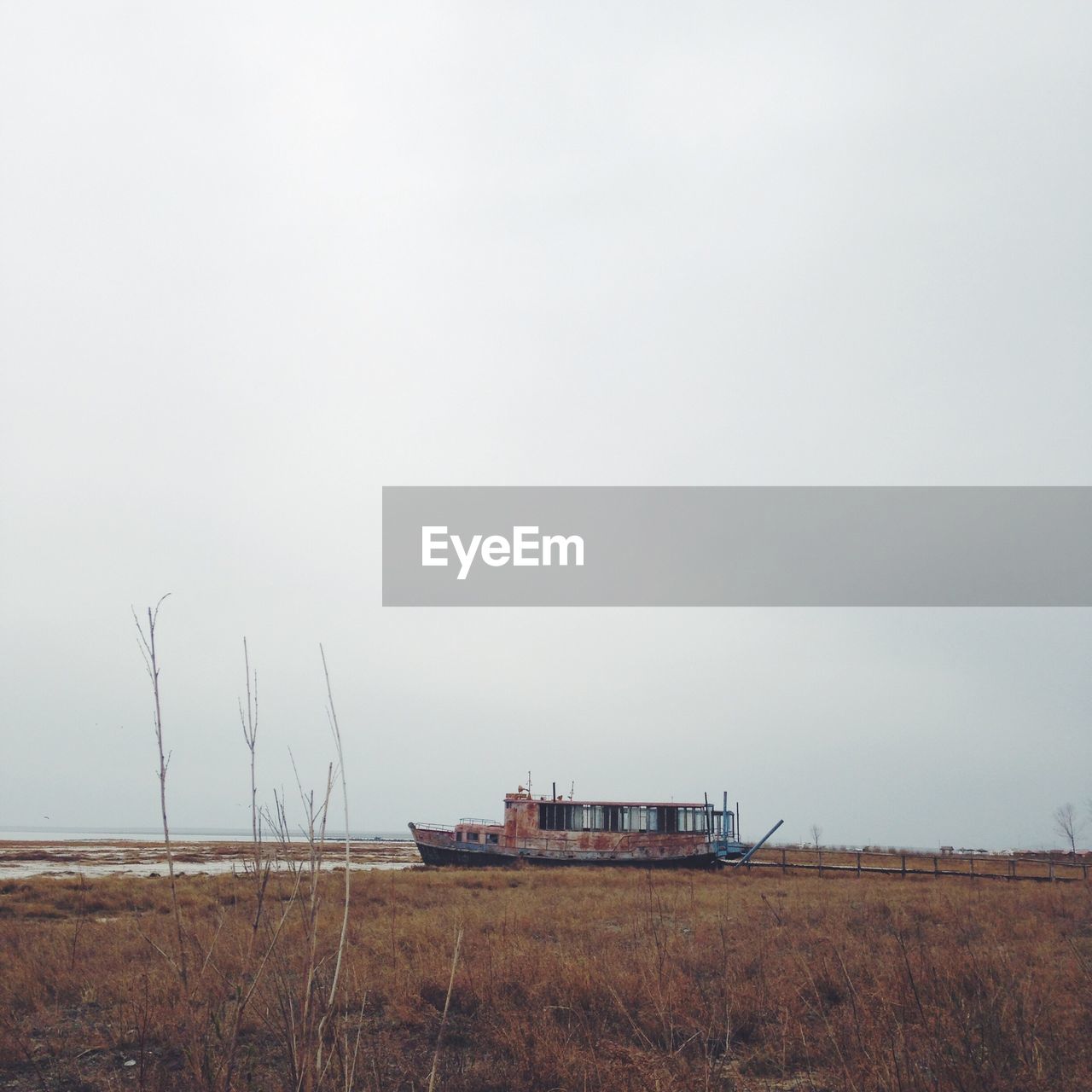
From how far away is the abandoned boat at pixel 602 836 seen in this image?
96.4ft

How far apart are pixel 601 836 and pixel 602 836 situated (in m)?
0.03

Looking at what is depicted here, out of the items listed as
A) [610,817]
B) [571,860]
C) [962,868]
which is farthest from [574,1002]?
[962,868]

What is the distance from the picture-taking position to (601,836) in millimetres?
29516

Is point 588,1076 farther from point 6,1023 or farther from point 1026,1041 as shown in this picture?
point 6,1023

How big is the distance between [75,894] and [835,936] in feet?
52.5

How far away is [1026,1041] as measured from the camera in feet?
14.8

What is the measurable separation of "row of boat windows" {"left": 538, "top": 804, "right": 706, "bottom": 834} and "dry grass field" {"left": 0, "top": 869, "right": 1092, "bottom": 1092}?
1817cm

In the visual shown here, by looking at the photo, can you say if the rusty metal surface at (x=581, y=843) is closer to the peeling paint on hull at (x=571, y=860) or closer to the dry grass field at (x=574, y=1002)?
the peeling paint on hull at (x=571, y=860)

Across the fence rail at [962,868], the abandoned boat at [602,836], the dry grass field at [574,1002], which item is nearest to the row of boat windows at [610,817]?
the abandoned boat at [602,836]

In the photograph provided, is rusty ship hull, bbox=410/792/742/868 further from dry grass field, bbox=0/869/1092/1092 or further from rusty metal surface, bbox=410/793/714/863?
dry grass field, bbox=0/869/1092/1092

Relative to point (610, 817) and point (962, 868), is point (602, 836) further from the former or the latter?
point (962, 868)

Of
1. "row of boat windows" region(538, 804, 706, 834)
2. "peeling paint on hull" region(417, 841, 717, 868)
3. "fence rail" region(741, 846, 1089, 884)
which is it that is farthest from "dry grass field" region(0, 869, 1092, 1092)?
"row of boat windows" region(538, 804, 706, 834)

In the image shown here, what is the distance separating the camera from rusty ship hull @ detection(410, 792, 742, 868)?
96.3 feet

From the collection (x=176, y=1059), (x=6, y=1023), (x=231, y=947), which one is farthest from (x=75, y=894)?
(x=176, y=1059)
